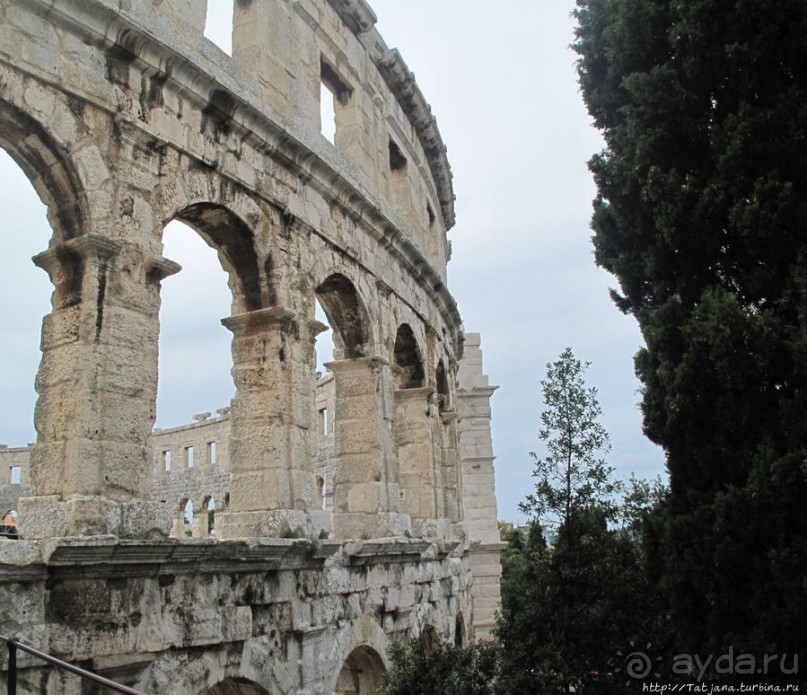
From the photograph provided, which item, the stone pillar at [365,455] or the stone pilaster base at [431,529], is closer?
the stone pillar at [365,455]

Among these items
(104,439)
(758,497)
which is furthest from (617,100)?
(104,439)

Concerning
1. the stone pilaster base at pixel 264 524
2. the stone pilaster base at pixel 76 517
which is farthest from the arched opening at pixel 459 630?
the stone pilaster base at pixel 76 517

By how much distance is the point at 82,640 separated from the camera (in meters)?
5.05

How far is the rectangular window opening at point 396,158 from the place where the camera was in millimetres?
12336

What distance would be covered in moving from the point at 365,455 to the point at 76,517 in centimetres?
430

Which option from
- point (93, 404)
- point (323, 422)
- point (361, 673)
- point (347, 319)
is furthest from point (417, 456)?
point (323, 422)

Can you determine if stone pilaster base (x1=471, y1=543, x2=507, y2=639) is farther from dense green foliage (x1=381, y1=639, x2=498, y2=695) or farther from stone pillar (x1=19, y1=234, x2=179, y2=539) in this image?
stone pillar (x1=19, y1=234, x2=179, y2=539)

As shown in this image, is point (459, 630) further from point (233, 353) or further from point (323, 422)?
point (323, 422)

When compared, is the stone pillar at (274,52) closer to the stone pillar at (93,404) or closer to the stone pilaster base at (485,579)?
the stone pillar at (93,404)

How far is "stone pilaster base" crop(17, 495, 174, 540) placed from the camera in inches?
207

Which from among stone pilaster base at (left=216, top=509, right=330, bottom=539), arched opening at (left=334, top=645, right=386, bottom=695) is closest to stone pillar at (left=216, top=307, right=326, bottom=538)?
stone pilaster base at (left=216, top=509, right=330, bottom=539)

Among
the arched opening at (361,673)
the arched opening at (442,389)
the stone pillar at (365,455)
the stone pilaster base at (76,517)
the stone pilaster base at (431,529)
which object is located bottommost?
the arched opening at (361,673)

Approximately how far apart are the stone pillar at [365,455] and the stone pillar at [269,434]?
1.29 metres

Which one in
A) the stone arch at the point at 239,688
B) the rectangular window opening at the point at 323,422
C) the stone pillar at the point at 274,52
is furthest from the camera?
the rectangular window opening at the point at 323,422
